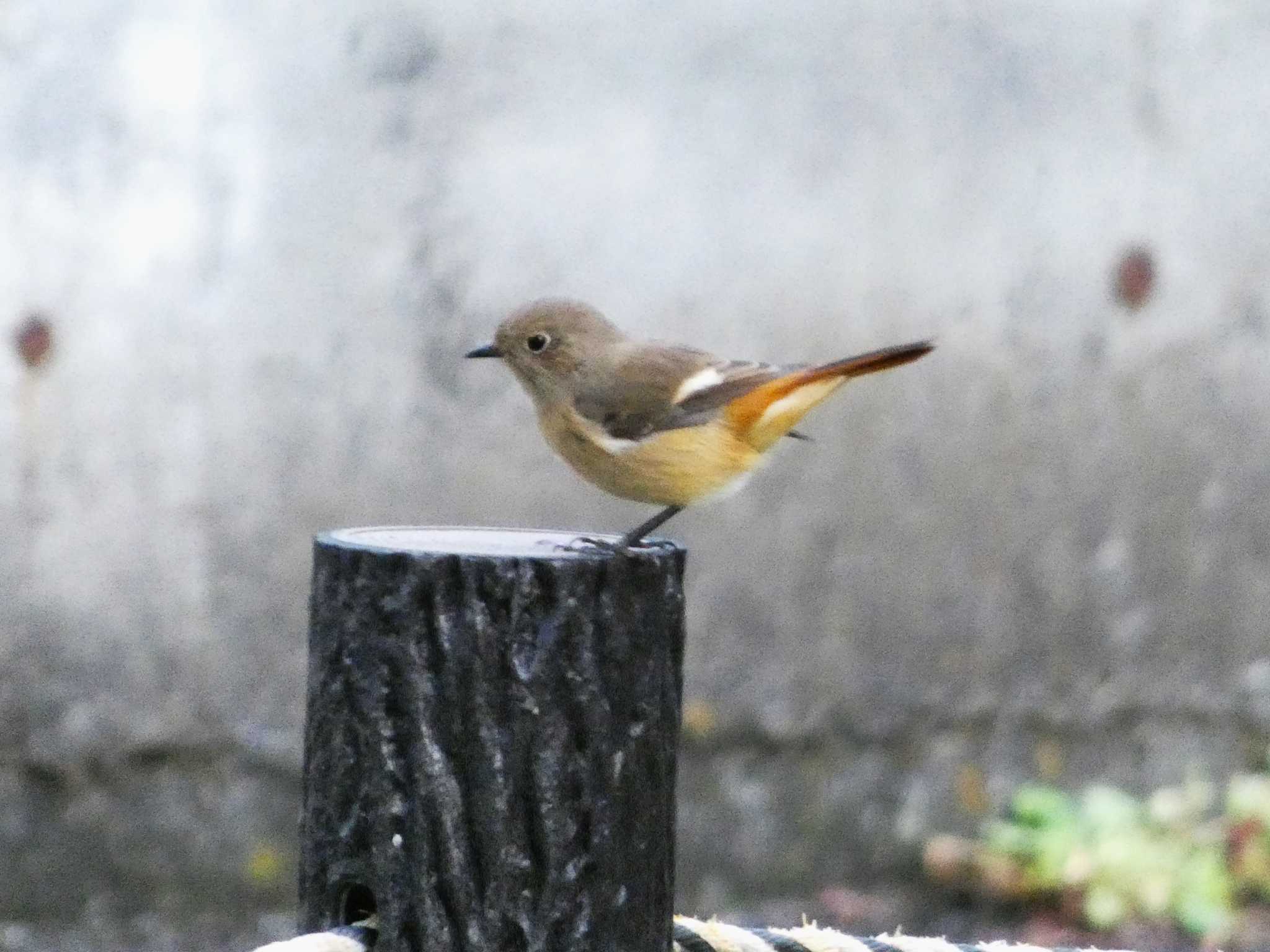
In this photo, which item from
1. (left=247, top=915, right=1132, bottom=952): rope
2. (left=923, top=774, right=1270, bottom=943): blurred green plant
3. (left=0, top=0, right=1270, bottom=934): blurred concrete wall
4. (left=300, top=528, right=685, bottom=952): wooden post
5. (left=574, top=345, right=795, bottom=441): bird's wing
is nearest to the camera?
(left=300, top=528, right=685, bottom=952): wooden post

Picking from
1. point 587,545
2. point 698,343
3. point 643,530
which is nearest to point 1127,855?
point 698,343

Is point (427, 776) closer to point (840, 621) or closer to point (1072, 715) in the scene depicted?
point (840, 621)

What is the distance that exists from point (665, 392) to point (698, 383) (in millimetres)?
51

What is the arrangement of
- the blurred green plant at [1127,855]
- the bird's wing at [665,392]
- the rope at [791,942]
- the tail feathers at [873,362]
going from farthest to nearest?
the blurred green plant at [1127,855] < the bird's wing at [665,392] < the tail feathers at [873,362] < the rope at [791,942]

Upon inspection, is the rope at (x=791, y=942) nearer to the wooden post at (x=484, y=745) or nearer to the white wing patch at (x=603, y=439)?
the wooden post at (x=484, y=745)

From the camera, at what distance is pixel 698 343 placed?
4.51 metres

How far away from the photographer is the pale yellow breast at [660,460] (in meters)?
2.90

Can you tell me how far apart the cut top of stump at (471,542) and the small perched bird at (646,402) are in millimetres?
750

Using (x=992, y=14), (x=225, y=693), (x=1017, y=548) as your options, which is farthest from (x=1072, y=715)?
(x=225, y=693)

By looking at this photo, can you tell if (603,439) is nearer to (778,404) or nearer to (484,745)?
(778,404)

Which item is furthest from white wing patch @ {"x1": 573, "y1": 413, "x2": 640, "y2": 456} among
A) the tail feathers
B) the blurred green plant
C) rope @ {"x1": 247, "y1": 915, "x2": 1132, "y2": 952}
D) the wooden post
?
the blurred green plant

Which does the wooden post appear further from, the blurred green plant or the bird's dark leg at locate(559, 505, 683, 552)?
the blurred green plant

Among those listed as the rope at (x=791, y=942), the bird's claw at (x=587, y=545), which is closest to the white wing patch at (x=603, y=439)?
the bird's claw at (x=587, y=545)

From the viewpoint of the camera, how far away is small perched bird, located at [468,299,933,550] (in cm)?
291
